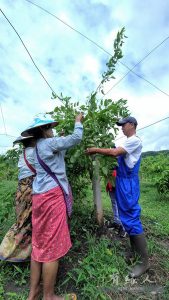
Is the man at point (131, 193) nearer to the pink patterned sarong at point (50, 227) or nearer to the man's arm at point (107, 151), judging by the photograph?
the man's arm at point (107, 151)

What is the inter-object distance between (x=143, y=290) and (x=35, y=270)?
1172 millimetres

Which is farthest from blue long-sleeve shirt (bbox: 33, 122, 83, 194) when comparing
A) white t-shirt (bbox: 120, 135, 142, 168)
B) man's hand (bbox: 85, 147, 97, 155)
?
white t-shirt (bbox: 120, 135, 142, 168)

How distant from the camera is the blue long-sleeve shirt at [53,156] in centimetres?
295

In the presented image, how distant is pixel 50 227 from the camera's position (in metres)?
2.98

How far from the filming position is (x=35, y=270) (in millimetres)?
3035

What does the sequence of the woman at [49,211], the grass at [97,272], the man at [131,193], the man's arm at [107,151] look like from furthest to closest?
the man at [131,193]
the man's arm at [107,151]
the grass at [97,272]
the woman at [49,211]

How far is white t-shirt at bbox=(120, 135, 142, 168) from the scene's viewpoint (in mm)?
3465

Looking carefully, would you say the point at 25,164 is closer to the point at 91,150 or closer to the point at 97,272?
the point at 91,150

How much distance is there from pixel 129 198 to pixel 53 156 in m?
1.03

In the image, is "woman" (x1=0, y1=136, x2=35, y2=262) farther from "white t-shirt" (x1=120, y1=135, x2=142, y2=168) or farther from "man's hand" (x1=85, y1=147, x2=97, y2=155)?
"white t-shirt" (x1=120, y1=135, x2=142, y2=168)

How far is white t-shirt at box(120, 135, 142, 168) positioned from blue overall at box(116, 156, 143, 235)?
0.06 m

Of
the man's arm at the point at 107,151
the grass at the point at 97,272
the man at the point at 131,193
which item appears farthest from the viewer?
the man at the point at 131,193

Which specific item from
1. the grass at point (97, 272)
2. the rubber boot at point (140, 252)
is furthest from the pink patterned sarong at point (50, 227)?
the rubber boot at point (140, 252)

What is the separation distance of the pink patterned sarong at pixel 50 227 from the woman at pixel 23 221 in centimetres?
54
